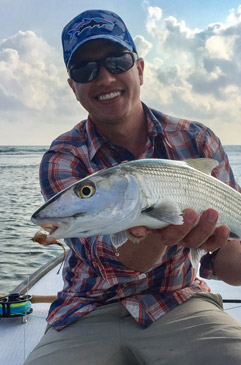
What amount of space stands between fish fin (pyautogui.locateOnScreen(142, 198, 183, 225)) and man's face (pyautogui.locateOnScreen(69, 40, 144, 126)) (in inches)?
46.3

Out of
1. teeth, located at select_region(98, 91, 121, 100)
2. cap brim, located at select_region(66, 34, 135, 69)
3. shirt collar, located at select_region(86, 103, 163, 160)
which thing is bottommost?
shirt collar, located at select_region(86, 103, 163, 160)

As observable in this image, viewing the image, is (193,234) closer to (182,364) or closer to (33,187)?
(182,364)

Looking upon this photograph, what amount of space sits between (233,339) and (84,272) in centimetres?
112

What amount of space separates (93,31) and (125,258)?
5.70 feet

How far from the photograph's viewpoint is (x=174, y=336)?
2619 millimetres

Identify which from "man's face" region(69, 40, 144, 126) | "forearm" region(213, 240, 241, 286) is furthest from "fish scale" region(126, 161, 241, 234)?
"man's face" region(69, 40, 144, 126)

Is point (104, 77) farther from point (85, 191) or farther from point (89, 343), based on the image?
point (89, 343)

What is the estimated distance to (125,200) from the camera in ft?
6.53

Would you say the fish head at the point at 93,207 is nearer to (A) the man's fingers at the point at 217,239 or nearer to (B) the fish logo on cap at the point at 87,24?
(A) the man's fingers at the point at 217,239

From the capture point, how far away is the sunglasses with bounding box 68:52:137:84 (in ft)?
9.77

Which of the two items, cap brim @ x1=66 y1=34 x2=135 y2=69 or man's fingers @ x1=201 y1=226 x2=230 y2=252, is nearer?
man's fingers @ x1=201 y1=226 x2=230 y2=252

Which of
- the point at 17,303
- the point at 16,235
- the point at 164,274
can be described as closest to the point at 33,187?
the point at 16,235

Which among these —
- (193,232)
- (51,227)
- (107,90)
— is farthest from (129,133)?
(51,227)

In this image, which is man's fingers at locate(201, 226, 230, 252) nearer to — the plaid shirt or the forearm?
the plaid shirt
